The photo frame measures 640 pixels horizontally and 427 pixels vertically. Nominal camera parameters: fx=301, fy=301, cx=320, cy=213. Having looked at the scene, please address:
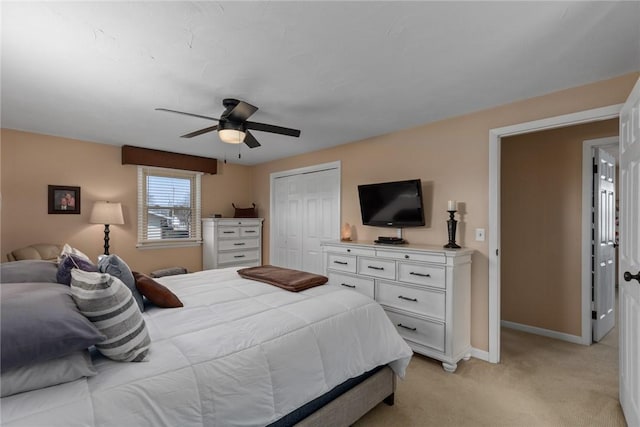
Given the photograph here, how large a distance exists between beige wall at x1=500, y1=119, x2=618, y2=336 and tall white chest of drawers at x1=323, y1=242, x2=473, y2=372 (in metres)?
1.25

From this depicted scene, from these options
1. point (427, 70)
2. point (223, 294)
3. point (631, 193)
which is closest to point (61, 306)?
point (223, 294)

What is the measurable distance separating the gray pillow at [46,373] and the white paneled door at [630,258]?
260cm

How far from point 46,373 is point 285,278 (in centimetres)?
157

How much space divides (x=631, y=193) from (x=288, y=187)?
4194 mm

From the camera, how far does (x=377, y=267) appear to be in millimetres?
3143

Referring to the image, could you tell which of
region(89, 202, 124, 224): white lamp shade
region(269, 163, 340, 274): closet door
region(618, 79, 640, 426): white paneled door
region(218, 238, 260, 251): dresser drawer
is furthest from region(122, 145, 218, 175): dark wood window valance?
region(618, 79, 640, 426): white paneled door

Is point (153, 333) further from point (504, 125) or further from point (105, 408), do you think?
point (504, 125)

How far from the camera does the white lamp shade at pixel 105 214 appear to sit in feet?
12.8

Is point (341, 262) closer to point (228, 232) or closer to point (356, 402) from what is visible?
point (356, 402)

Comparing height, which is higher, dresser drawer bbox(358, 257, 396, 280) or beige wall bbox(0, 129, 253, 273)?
beige wall bbox(0, 129, 253, 273)

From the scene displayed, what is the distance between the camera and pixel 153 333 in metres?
1.48

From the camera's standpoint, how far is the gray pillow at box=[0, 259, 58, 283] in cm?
145

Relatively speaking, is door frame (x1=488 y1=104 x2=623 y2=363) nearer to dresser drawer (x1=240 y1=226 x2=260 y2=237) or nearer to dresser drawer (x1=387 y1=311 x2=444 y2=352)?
dresser drawer (x1=387 y1=311 x2=444 y2=352)

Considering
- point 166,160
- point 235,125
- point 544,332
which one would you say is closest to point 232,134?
point 235,125
